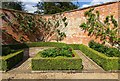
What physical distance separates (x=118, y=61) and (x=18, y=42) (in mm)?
10081

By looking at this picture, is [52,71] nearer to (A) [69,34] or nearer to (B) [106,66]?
(B) [106,66]

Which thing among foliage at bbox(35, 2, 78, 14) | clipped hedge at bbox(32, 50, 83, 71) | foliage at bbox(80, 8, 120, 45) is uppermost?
foliage at bbox(35, 2, 78, 14)

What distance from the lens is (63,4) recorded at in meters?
27.0

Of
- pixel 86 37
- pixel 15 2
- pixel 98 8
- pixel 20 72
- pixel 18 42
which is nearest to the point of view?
pixel 20 72

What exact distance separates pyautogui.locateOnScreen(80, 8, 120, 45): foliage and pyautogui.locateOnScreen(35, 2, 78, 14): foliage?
1325 cm

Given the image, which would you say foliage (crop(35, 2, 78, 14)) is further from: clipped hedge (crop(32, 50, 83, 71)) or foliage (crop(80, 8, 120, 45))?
clipped hedge (crop(32, 50, 83, 71))

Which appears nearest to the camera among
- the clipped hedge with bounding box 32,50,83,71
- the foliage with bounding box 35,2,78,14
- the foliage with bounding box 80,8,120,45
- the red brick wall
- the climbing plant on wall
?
the clipped hedge with bounding box 32,50,83,71

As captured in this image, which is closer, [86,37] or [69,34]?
[86,37]

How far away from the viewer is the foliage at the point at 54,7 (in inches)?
1008

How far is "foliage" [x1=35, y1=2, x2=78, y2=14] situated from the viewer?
25.6m

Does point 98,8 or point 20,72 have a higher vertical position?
point 98,8

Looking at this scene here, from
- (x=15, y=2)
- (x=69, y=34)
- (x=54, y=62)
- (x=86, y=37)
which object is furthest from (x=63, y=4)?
(x=54, y=62)

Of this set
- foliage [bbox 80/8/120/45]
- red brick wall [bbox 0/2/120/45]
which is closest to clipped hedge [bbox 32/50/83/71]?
foliage [bbox 80/8/120/45]

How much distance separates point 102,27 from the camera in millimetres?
11125
